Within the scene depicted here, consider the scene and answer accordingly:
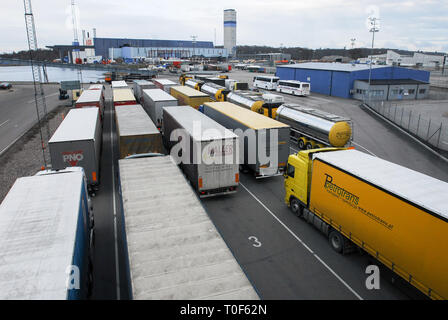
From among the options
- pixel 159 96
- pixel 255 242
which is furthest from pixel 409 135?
pixel 159 96

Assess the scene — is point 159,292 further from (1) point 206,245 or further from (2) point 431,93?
(2) point 431,93

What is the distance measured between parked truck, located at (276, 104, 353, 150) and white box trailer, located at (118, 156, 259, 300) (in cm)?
1386

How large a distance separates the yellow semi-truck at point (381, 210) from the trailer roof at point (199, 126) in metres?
4.49

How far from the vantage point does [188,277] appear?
24.1ft

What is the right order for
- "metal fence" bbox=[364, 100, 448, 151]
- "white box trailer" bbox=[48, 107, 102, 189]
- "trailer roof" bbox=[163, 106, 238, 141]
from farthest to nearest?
"metal fence" bbox=[364, 100, 448, 151], "trailer roof" bbox=[163, 106, 238, 141], "white box trailer" bbox=[48, 107, 102, 189]

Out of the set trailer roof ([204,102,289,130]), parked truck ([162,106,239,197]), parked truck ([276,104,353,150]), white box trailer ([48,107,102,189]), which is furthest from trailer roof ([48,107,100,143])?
parked truck ([276,104,353,150])

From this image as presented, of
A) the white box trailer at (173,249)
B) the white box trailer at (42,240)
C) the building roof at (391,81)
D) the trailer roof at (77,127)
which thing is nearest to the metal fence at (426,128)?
the building roof at (391,81)

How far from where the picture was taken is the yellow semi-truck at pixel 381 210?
8492 mm

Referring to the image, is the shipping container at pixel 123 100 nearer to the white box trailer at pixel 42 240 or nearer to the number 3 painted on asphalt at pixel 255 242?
the white box trailer at pixel 42 240

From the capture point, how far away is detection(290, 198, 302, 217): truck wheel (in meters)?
15.0

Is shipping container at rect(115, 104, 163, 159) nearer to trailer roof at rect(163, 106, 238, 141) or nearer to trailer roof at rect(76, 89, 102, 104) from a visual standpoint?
trailer roof at rect(163, 106, 238, 141)

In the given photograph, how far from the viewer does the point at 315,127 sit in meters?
24.2

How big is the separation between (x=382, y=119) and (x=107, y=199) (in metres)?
32.7

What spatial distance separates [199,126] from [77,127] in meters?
7.56
